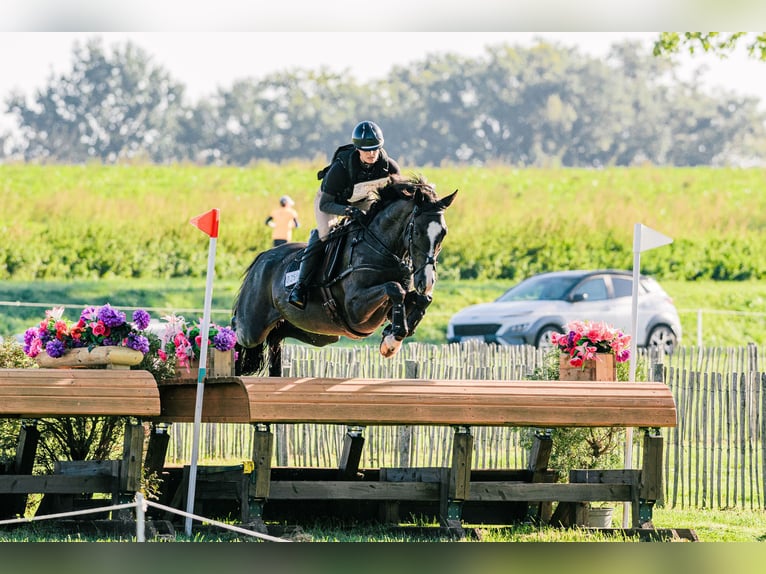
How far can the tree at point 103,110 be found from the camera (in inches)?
1497

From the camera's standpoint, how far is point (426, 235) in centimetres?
779

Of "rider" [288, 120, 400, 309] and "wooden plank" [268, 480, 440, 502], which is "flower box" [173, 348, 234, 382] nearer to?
"rider" [288, 120, 400, 309]

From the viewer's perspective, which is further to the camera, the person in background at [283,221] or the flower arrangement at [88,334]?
the person in background at [283,221]

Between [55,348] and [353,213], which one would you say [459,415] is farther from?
[55,348]

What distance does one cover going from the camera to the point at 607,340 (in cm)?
868

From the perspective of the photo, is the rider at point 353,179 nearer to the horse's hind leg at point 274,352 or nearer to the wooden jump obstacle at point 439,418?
the wooden jump obstacle at point 439,418

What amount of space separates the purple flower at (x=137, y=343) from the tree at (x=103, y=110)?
A: 28963 mm

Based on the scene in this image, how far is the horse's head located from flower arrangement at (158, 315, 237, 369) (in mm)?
1615

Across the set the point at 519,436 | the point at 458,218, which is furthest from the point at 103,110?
the point at 519,436

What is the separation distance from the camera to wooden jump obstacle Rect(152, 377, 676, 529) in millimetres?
7149

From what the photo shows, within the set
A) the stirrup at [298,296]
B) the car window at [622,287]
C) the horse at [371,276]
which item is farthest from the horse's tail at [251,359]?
the car window at [622,287]

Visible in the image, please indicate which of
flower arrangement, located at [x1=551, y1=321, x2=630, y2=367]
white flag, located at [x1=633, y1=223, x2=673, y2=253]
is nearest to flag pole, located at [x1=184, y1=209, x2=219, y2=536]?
flower arrangement, located at [x1=551, y1=321, x2=630, y2=367]

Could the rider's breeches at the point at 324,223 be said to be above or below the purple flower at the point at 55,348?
above

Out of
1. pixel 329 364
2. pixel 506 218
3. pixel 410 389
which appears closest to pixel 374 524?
pixel 410 389
